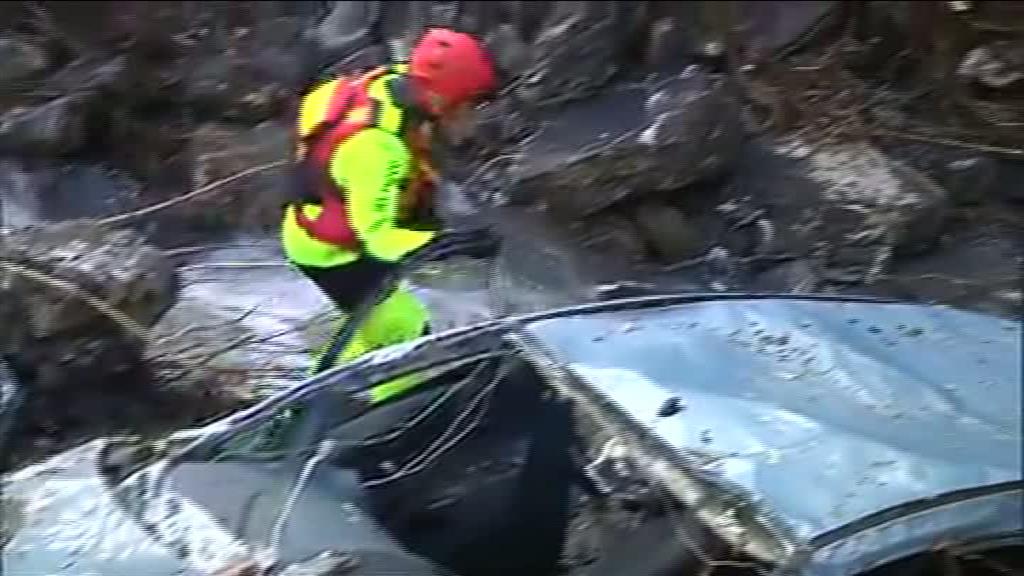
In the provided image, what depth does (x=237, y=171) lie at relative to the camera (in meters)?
3.37

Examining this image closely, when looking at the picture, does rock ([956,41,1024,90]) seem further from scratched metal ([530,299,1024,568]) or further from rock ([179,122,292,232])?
scratched metal ([530,299,1024,568])

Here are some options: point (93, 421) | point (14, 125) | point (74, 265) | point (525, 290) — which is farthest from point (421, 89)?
point (14, 125)

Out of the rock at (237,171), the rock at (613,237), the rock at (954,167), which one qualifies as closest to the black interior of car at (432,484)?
the rock at (237,171)

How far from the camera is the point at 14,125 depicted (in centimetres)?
329

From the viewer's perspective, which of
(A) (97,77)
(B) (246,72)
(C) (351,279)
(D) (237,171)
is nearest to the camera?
(C) (351,279)

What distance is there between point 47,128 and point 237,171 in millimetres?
504

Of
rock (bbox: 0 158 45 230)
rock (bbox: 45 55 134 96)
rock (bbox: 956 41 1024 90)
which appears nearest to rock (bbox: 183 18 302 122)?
rock (bbox: 45 55 134 96)

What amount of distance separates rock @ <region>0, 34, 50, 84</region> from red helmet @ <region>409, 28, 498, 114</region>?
50.6 inches

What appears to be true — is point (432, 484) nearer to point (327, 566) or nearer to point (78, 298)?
point (327, 566)

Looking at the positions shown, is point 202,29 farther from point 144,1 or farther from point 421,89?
point 421,89

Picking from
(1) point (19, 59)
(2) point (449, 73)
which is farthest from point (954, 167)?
(1) point (19, 59)

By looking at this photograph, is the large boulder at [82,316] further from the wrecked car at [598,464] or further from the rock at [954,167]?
the rock at [954,167]

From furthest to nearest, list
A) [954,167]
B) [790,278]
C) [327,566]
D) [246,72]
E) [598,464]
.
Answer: [246,72] → [954,167] → [790,278] → [598,464] → [327,566]

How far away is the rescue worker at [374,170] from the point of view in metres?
2.02
